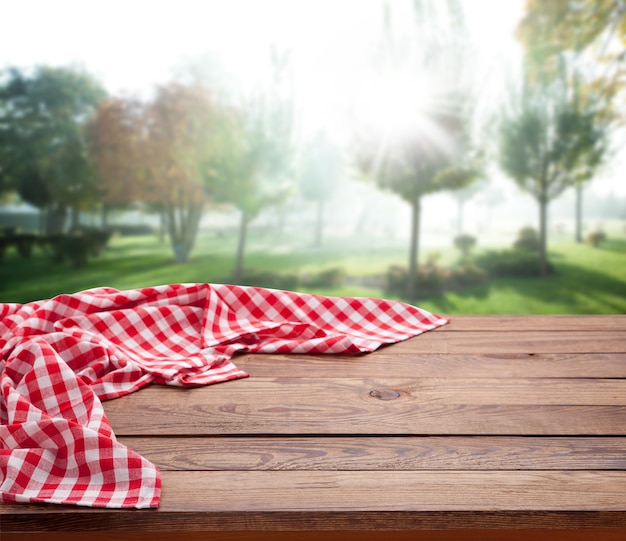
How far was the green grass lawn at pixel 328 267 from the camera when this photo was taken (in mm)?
4562

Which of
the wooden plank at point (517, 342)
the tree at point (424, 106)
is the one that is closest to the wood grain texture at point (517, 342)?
the wooden plank at point (517, 342)

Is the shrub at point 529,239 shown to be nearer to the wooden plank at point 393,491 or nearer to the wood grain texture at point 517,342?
the wood grain texture at point 517,342

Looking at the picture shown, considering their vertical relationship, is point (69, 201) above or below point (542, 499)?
above

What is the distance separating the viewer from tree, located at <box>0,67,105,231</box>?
179 inches

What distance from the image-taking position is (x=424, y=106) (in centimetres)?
439

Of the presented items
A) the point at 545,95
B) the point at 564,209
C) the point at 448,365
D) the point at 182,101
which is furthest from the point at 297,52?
the point at 448,365

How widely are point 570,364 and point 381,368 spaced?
469mm

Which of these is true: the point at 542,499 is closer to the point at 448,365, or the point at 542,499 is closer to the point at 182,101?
the point at 448,365

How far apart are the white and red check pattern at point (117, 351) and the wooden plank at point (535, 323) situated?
80 mm

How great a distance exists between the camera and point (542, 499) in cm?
79

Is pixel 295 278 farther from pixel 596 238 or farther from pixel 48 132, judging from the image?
pixel 596 238

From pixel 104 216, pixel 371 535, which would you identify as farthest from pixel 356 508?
pixel 104 216

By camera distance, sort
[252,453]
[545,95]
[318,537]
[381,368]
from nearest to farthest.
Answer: [318,537] < [252,453] < [381,368] < [545,95]

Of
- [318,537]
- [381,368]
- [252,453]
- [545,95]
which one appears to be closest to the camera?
[318,537]
